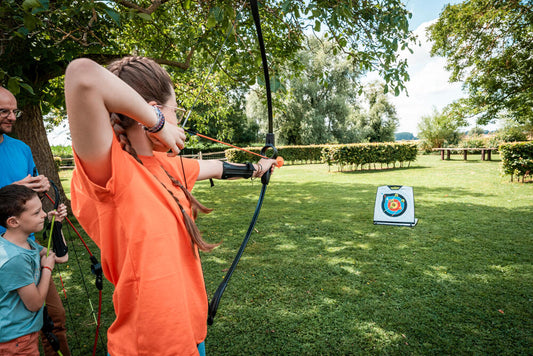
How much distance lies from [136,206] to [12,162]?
1700 mm

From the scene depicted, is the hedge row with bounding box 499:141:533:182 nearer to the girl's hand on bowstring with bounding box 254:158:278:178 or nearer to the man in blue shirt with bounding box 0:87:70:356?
the girl's hand on bowstring with bounding box 254:158:278:178

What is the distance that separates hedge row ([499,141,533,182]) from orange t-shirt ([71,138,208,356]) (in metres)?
10.9

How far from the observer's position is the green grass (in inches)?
94.0

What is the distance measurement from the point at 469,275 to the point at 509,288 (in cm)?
38

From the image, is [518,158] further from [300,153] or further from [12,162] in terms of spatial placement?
[300,153]

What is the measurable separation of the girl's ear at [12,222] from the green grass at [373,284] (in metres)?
1.54

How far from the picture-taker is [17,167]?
1.91 m

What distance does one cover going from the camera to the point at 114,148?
0.78 meters

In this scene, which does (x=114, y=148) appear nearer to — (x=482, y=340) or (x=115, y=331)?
(x=115, y=331)

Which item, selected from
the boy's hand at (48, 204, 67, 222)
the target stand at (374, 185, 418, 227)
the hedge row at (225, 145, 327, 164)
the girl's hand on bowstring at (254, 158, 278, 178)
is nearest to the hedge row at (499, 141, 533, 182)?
the target stand at (374, 185, 418, 227)

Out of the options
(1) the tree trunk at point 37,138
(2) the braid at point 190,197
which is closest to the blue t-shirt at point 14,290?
(2) the braid at point 190,197

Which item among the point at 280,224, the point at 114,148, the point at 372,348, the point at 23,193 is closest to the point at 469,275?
the point at 372,348

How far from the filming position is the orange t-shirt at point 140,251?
2.68 feet

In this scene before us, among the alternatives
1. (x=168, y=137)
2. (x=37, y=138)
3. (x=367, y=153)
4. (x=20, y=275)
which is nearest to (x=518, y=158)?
(x=367, y=153)
